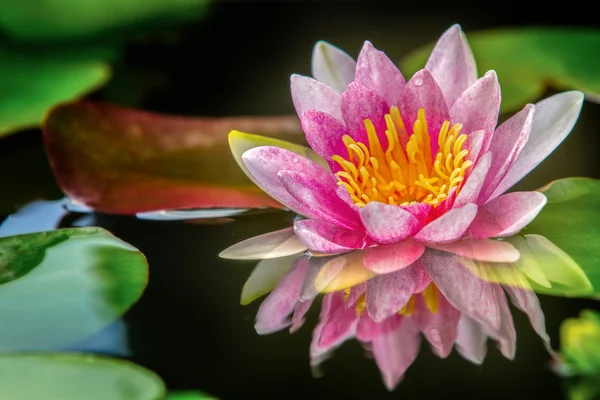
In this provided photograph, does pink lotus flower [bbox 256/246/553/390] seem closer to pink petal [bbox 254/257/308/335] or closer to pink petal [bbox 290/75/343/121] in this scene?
pink petal [bbox 254/257/308/335]

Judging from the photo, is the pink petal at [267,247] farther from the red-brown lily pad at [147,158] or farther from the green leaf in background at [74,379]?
the green leaf in background at [74,379]

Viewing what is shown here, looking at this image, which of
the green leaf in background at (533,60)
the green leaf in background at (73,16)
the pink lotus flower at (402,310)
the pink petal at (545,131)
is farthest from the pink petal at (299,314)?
the green leaf in background at (73,16)

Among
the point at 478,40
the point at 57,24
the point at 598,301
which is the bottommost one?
the point at 598,301

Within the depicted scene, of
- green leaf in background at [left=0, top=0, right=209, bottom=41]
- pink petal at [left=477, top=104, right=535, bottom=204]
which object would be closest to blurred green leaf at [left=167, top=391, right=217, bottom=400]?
pink petal at [left=477, top=104, right=535, bottom=204]

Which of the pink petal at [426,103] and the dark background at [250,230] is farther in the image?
the pink petal at [426,103]

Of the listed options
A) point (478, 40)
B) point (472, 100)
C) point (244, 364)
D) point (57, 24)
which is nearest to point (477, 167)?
point (472, 100)

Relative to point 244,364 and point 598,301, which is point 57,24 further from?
point 598,301

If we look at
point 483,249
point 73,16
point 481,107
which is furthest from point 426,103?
point 73,16
